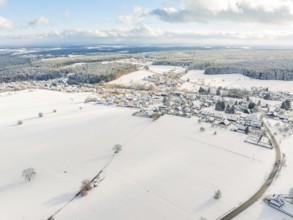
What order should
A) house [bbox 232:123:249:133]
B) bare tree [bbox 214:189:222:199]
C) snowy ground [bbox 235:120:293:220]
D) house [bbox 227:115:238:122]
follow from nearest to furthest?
snowy ground [bbox 235:120:293:220] → bare tree [bbox 214:189:222:199] → house [bbox 232:123:249:133] → house [bbox 227:115:238:122]

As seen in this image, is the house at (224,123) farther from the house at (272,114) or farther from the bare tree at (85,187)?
the bare tree at (85,187)

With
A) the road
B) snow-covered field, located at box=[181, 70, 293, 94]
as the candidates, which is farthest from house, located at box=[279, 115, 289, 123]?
snow-covered field, located at box=[181, 70, 293, 94]

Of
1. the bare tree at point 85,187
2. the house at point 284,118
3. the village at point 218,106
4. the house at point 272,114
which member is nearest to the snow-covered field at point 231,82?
the village at point 218,106

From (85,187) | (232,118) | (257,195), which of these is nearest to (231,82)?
(232,118)

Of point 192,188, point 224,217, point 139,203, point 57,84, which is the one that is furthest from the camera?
point 57,84

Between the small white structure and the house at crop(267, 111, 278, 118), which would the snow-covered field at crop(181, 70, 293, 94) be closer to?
the house at crop(267, 111, 278, 118)

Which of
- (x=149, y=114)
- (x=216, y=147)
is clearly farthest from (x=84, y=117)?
(x=216, y=147)

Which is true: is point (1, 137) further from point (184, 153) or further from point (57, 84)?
point (57, 84)
